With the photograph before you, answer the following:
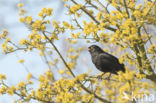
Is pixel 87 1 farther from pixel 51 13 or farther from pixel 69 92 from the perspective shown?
pixel 69 92

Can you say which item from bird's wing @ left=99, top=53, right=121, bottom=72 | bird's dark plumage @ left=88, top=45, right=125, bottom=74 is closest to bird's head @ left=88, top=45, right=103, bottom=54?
bird's dark plumage @ left=88, top=45, right=125, bottom=74

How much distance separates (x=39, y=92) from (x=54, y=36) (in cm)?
70

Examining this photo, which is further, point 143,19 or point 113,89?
point 113,89

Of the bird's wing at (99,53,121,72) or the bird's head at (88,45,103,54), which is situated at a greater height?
the bird's head at (88,45,103,54)

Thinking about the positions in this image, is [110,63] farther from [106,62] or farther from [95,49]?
[95,49]

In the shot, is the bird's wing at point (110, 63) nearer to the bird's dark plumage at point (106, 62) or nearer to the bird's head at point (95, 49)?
the bird's dark plumage at point (106, 62)

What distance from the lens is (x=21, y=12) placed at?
5473 millimetres

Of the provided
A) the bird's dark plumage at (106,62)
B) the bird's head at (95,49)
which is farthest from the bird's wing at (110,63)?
the bird's head at (95,49)

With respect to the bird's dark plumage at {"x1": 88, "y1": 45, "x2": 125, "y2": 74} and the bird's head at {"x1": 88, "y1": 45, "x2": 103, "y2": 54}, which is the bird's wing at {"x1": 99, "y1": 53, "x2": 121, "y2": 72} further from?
the bird's head at {"x1": 88, "y1": 45, "x2": 103, "y2": 54}

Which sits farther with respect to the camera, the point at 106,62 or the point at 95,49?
the point at 95,49

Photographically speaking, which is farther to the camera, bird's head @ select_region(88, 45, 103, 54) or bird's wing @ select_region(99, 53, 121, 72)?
bird's head @ select_region(88, 45, 103, 54)

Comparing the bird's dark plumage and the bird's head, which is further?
the bird's head

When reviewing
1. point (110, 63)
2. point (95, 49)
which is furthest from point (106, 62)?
point (95, 49)

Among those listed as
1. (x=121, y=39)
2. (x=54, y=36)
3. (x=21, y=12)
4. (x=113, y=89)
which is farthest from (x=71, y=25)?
(x=113, y=89)
